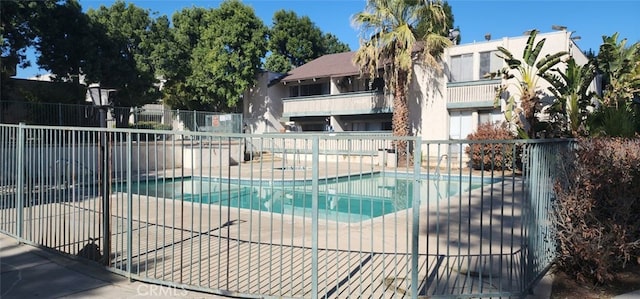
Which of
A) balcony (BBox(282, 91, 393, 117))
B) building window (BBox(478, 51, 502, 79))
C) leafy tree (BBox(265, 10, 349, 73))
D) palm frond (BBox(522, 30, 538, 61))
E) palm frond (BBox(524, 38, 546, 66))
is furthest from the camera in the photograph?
leafy tree (BBox(265, 10, 349, 73))

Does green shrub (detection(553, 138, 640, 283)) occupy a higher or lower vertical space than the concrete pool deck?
higher

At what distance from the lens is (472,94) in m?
22.4

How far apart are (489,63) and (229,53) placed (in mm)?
19297

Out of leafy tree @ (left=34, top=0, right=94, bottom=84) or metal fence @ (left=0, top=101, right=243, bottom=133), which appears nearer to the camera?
metal fence @ (left=0, top=101, right=243, bottom=133)

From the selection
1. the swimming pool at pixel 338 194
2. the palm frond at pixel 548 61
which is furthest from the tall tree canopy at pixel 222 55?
the palm frond at pixel 548 61

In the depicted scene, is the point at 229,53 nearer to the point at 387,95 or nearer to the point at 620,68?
the point at 387,95

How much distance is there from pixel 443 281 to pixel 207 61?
97.2 feet

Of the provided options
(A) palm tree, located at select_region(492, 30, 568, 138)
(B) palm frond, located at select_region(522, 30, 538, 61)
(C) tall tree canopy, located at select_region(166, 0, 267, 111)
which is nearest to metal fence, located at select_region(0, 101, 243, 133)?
(C) tall tree canopy, located at select_region(166, 0, 267, 111)

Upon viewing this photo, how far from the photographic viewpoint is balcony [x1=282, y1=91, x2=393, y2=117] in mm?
25594

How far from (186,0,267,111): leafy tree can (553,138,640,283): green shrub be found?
28.6 meters

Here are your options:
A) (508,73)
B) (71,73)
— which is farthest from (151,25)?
(508,73)

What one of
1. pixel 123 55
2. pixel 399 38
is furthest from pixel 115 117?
pixel 399 38

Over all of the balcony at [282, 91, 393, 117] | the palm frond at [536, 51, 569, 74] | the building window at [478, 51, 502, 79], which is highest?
the building window at [478, 51, 502, 79]

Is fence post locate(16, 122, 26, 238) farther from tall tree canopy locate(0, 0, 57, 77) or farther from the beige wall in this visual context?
the beige wall
